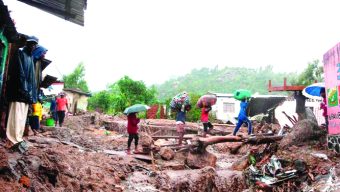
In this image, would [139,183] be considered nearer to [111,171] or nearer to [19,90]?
[111,171]

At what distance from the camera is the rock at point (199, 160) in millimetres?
9914

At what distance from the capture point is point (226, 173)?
9.12 metres

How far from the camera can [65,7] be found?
19.5 ft

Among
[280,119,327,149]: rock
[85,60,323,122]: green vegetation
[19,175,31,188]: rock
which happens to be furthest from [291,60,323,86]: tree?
[19,175,31,188]: rock

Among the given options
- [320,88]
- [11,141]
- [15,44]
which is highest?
[15,44]

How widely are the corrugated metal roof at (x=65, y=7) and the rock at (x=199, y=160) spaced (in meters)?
5.83

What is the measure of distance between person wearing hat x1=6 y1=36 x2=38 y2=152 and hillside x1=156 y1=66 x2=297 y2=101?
6389cm

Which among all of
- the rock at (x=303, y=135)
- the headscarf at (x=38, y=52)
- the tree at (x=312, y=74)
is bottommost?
the rock at (x=303, y=135)

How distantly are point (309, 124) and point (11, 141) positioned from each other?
28.2ft

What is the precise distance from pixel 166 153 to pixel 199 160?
1.16 m

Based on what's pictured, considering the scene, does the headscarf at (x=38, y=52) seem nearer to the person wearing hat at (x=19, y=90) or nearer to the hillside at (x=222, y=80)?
the person wearing hat at (x=19, y=90)

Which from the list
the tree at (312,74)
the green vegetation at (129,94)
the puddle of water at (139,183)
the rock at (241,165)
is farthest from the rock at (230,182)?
the tree at (312,74)

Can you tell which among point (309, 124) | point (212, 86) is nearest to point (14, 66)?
point (309, 124)

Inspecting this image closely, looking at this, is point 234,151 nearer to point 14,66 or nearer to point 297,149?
point 297,149
